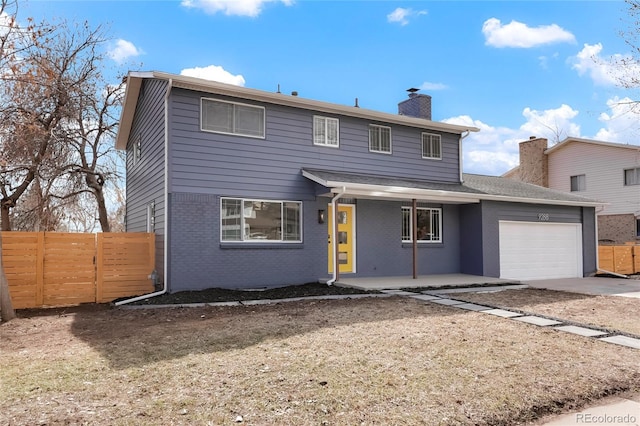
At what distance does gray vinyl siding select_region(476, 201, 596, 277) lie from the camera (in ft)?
44.9

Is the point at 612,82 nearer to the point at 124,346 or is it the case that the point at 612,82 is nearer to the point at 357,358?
the point at 357,358

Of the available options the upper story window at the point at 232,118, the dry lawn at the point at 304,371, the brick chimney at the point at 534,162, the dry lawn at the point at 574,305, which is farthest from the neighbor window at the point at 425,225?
the brick chimney at the point at 534,162

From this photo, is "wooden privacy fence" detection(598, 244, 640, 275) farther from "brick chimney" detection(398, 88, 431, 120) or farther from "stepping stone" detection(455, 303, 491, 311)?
"stepping stone" detection(455, 303, 491, 311)

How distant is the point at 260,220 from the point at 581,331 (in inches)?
285

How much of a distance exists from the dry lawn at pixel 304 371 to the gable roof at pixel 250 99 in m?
5.64

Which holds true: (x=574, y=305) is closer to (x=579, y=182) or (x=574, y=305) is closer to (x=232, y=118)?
(x=232, y=118)

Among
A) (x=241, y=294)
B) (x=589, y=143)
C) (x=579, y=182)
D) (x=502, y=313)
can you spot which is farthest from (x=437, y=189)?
(x=579, y=182)

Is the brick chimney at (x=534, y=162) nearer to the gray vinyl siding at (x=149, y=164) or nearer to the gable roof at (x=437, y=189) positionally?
the gable roof at (x=437, y=189)

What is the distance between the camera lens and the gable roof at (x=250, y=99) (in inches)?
405

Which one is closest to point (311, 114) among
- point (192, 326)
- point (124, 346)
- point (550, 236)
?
point (192, 326)

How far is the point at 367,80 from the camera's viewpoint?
1537cm

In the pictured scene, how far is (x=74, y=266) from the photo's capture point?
32.2 feet

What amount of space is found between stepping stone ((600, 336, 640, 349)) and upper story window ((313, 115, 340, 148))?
8.22 metres

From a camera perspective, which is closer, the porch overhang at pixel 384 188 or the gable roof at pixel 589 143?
the porch overhang at pixel 384 188
